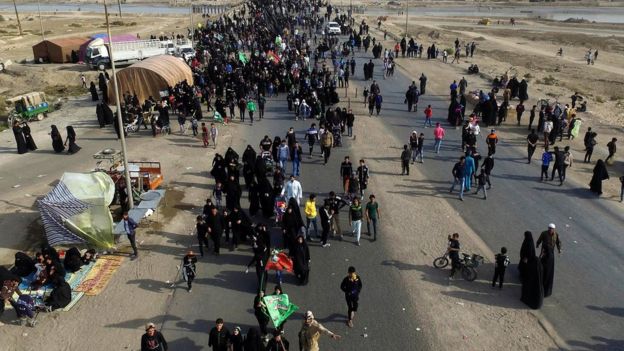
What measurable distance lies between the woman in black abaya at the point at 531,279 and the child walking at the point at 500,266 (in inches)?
14.6

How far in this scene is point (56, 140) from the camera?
20.1 metres

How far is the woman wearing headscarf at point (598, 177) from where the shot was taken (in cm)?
1568

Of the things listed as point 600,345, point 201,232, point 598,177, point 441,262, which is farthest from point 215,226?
point 598,177

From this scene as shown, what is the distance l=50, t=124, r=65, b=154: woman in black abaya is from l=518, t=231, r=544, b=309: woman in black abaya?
57.3 feet

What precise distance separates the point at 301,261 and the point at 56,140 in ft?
45.6

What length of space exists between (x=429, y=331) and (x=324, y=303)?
7.03 ft

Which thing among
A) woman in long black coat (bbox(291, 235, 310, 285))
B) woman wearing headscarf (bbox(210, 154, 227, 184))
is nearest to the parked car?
woman wearing headscarf (bbox(210, 154, 227, 184))

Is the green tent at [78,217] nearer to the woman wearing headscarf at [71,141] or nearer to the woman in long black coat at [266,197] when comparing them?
the woman in long black coat at [266,197]

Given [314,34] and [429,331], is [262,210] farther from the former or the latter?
[314,34]

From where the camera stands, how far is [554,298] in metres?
10.5

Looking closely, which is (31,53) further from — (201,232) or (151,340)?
(151,340)

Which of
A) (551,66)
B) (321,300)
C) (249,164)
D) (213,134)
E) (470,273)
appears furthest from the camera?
(551,66)

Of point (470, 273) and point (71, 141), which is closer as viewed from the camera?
point (470, 273)

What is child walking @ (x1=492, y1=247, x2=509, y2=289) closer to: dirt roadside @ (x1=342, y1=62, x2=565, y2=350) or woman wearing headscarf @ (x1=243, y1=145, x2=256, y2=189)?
dirt roadside @ (x1=342, y1=62, x2=565, y2=350)
